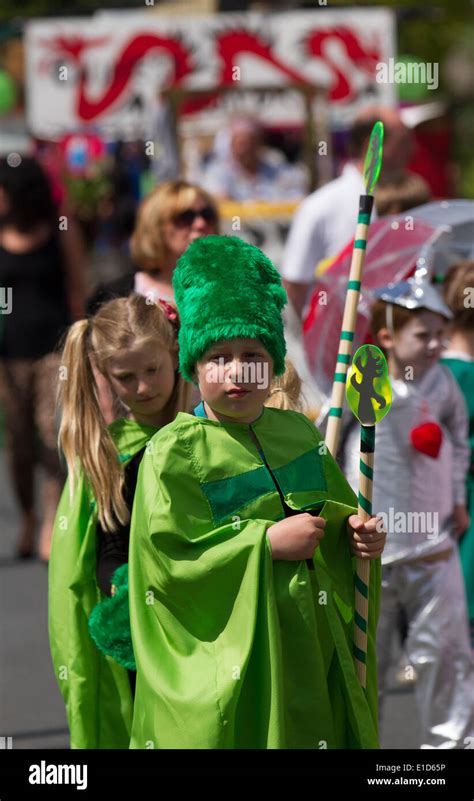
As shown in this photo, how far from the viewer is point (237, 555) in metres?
3.49

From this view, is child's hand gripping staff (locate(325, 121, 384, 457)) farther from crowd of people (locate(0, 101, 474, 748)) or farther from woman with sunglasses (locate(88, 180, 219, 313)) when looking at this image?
woman with sunglasses (locate(88, 180, 219, 313))

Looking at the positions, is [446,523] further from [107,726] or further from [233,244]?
[233,244]

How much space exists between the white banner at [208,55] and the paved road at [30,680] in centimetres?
505

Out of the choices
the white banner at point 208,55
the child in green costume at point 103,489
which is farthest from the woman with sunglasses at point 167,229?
the white banner at point 208,55

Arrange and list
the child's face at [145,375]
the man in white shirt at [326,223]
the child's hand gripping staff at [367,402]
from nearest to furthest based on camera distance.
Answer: the child's hand gripping staff at [367,402] → the child's face at [145,375] → the man in white shirt at [326,223]

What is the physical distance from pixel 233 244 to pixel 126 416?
0.87 metres

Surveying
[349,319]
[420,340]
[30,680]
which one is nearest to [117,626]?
[349,319]

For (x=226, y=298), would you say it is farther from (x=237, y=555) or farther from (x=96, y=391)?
(x=96, y=391)

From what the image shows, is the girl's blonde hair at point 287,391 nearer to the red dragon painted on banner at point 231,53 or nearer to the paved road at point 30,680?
the paved road at point 30,680

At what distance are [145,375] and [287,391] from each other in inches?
15.1

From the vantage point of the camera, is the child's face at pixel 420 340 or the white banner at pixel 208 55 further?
the white banner at pixel 208 55

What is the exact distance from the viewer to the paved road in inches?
227

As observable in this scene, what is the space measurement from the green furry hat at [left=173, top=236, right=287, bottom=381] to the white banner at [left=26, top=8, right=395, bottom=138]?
9.03m

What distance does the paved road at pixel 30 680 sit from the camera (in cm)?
575
